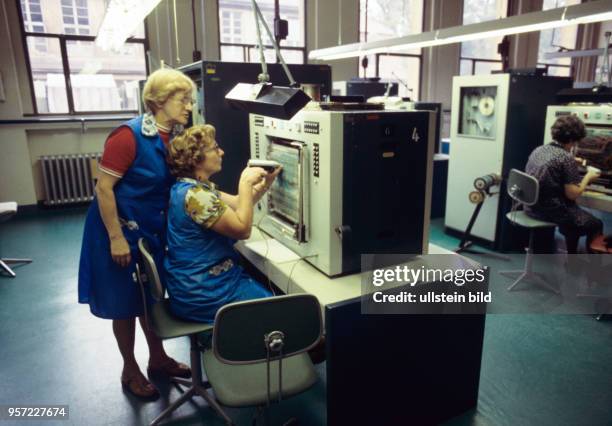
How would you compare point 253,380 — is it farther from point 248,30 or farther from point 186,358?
point 248,30

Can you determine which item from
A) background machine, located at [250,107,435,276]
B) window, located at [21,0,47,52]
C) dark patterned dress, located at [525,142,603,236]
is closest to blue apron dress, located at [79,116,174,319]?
background machine, located at [250,107,435,276]

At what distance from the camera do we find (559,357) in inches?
92.8

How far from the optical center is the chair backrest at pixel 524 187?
2934 millimetres

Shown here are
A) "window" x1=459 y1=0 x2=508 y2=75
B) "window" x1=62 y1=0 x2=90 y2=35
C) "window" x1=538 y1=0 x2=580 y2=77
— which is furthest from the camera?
"window" x1=538 y1=0 x2=580 y2=77

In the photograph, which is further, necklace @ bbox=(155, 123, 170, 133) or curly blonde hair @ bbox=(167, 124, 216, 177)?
necklace @ bbox=(155, 123, 170, 133)

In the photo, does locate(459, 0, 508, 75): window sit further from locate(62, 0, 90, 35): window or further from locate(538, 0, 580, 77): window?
locate(62, 0, 90, 35): window

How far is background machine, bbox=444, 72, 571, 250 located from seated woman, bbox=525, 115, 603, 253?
0.66 metres

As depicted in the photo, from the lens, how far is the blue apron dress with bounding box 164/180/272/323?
158cm

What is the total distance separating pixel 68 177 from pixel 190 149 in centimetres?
451

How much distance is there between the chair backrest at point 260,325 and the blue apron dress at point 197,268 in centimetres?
34

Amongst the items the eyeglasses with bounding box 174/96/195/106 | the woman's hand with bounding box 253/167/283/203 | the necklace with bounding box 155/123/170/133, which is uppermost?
the eyeglasses with bounding box 174/96/195/106

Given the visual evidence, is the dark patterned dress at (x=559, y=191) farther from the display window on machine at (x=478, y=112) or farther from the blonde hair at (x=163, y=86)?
the blonde hair at (x=163, y=86)

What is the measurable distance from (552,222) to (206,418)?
2491mm

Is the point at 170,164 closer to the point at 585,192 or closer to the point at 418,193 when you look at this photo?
the point at 418,193
